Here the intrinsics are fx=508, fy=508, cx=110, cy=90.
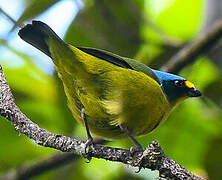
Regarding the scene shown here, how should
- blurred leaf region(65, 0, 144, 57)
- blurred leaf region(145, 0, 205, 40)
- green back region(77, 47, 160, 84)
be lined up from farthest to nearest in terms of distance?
blurred leaf region(145, 0, 205, 40) → blurred leaf region(65, 0, 144, 57) → green back region(77, 47, 160, 84)

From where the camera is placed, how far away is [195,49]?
4336 millimetres

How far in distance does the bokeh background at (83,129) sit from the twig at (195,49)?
13cm

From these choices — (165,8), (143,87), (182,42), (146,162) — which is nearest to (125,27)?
(182,42)

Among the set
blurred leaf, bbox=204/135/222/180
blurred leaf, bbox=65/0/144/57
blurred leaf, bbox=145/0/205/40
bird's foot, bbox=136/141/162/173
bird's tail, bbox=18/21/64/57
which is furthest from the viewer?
blurred leaf, bbox=145/0/205/40

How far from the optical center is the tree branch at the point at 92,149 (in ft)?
7.64

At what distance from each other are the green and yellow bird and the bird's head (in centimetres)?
31

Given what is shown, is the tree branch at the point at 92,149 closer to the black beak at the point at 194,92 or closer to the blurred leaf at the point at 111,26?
the black beak at the point at 194,92

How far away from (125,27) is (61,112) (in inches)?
44.8

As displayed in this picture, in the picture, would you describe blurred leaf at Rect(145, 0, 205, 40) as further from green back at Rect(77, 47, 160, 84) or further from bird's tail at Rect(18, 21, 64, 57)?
bird's tail at Rect(18, 21, 64, 57)

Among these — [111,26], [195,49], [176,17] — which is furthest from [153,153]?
[176,17]

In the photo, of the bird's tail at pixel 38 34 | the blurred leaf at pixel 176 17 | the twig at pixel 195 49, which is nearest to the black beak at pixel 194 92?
the twig at pixel 195 49

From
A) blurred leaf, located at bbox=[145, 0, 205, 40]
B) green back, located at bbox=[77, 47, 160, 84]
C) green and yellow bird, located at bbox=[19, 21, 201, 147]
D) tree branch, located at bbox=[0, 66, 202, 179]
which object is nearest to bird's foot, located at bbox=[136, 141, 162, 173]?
tree branch, located at bbox=[0, 66, 202, 179]

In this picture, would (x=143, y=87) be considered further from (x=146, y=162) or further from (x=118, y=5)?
(x=118, y=5)

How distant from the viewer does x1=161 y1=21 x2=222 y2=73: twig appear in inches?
170
